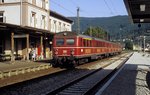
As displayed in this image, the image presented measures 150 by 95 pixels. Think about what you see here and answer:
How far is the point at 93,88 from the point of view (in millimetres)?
15531

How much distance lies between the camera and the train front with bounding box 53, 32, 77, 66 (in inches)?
1146

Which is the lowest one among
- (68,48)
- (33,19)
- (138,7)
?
(68,48)

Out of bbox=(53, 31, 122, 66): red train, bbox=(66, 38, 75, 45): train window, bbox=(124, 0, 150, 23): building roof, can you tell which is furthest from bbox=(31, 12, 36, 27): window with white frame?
bbox=(124, 0, 150, 23): building roof

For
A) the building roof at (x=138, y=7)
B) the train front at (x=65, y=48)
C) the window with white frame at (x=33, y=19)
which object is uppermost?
the window with white frame at (x=33, y=19)

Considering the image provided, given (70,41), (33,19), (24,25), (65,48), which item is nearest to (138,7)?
(70,41)

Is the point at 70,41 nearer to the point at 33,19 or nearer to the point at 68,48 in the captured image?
the point at 68,48

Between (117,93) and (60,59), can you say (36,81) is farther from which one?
(60,59)

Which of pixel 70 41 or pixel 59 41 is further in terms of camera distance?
pixel 59 41

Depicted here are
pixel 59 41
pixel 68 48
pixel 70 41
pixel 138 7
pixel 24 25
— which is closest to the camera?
pixel 138 7

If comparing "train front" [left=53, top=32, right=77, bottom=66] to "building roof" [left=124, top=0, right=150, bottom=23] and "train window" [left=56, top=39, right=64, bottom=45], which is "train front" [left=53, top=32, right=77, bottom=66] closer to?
"train window" [left=56, top=39, right=64, bottom=45]

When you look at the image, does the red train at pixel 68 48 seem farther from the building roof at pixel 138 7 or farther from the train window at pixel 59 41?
the building roof at pixel 138 7

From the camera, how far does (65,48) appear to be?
96.5 ft

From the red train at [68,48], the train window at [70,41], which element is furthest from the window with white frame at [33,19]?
the train window at [70,41]

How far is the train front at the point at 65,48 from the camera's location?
2911 centimetres
